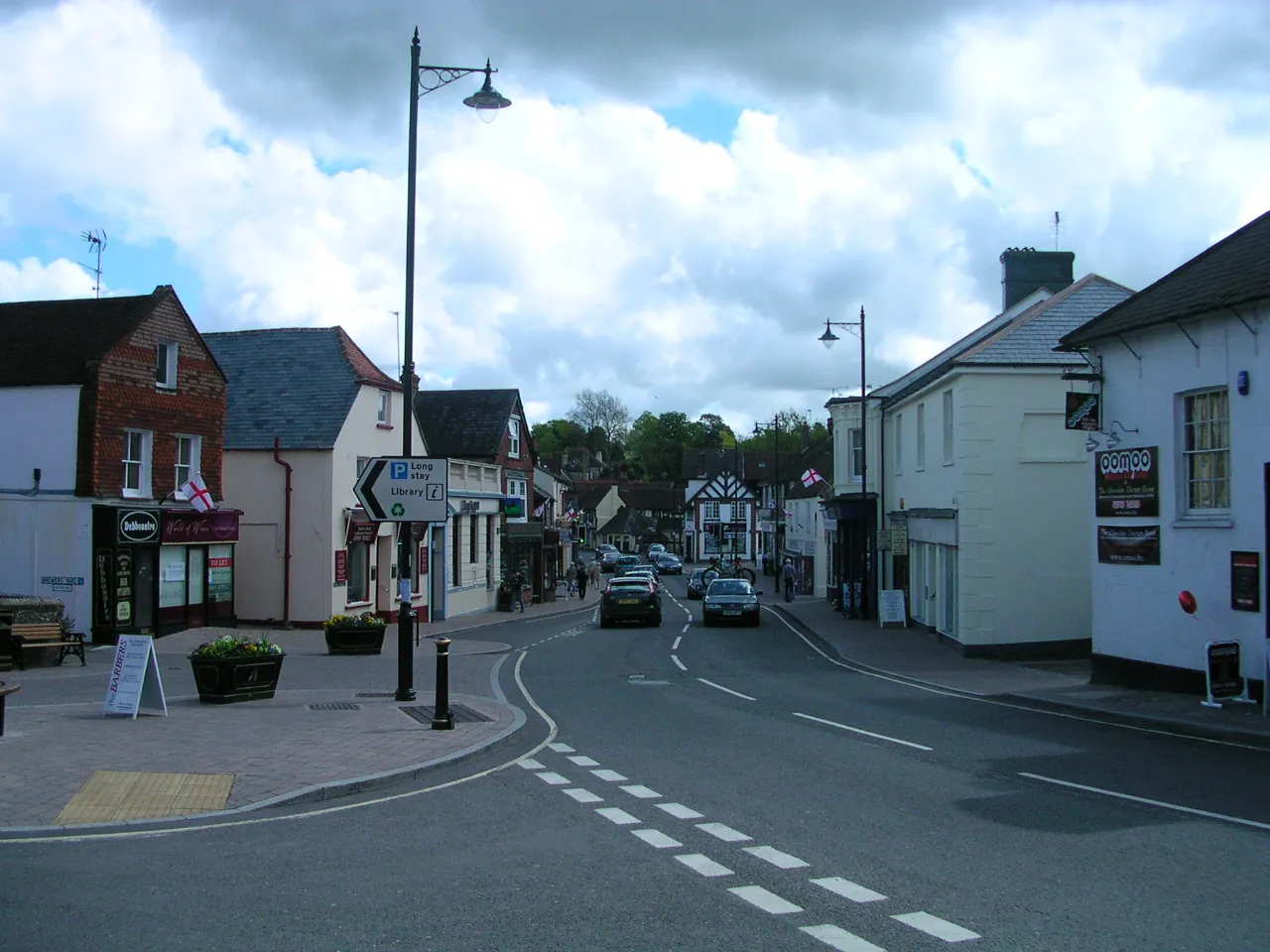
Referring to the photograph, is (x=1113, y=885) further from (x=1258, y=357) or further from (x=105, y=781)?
(x=1258, y=357)

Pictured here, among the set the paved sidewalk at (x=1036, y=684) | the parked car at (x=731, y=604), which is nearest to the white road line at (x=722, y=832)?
the paved sidewalk at (x=1036, y=684)

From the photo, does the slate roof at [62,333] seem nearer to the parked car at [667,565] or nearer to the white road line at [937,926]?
the white road line at [937,926]

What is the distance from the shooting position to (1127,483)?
18438 millimetres

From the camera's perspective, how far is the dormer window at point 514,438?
1966 inches

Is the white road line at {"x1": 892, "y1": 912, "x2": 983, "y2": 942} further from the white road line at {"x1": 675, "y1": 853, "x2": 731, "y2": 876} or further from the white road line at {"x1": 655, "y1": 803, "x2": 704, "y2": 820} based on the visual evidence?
the white road line at {"x1": 655, "y1": 803, "x2": 704, "y2": 820}

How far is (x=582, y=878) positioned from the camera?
7207mm

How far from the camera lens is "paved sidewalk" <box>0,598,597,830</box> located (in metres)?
9.66

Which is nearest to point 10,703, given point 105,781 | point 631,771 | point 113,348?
point 105,781

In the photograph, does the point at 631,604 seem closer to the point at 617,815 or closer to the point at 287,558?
the point at 287,558

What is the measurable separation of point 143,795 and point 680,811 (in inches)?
177

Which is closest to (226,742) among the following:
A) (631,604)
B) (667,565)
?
(631,604)

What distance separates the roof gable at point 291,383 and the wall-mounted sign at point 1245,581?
23481mm

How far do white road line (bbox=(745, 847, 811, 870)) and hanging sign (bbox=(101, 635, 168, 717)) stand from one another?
894 cm

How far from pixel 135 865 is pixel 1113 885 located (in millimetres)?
6237
